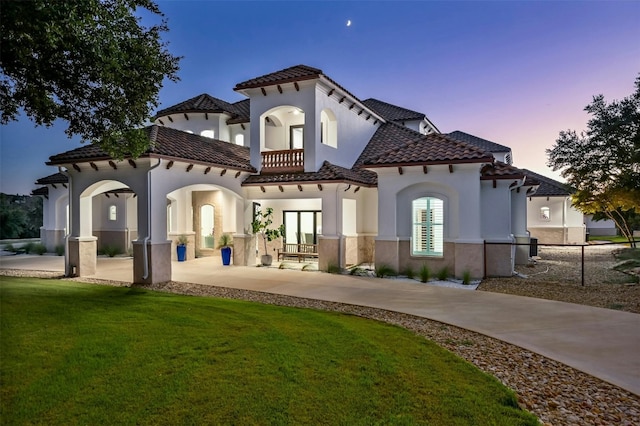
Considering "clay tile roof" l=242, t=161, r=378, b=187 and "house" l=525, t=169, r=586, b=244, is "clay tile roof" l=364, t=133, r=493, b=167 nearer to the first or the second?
"clay tile roof" l=242, t=161, r=378, b=187

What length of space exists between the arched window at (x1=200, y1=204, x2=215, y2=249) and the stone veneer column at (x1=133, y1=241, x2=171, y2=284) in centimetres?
803

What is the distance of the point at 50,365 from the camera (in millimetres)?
5223

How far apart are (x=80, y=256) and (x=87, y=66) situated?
844cm

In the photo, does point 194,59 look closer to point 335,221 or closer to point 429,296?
point 335,221

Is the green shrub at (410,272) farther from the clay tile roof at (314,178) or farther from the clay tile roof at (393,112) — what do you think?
the clay tile roof at (393,112)

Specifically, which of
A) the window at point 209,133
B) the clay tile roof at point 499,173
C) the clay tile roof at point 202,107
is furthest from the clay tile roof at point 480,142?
the window at point 209,133

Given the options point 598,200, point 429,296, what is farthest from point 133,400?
point 598,200

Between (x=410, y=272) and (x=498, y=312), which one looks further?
(x=410, y=272)

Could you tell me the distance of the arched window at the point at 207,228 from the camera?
21047mm

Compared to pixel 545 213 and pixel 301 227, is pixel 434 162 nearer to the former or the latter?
pixel 301 227

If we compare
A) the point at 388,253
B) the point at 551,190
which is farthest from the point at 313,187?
the point at 551,190

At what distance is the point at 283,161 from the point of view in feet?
55.8

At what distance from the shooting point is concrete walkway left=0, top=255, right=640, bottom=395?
5969mm

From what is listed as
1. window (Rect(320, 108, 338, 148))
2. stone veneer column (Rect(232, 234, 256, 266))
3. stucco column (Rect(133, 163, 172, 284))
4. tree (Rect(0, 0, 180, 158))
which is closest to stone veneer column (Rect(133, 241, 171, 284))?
stucco column (Rect(133, 163, 172, 284))
